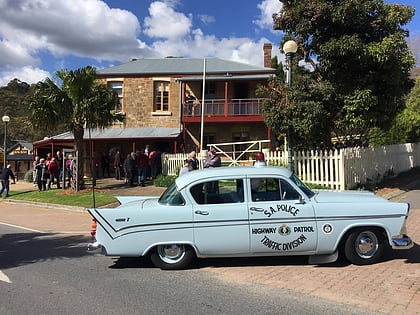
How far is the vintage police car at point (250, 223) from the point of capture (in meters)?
6.13

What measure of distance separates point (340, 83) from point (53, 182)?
49.3ft

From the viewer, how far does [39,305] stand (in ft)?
16.3

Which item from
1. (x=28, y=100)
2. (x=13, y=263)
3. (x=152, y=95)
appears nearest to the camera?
(x=13, y=263)

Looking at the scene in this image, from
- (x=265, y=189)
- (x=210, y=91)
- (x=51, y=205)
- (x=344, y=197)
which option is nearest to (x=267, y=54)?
(x=210, y=91)

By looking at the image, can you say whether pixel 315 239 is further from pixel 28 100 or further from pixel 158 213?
pixel 28 100

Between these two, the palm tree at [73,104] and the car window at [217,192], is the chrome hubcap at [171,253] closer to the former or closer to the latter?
the car window at [217,192]

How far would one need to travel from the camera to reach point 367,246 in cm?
632

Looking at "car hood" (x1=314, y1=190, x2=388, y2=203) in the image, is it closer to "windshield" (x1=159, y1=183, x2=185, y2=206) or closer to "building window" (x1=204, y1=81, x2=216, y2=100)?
"windshield" (x1=159, y1=183, x2=185, y2=206)

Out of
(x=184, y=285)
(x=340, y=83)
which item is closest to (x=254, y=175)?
(x=184, y=285)

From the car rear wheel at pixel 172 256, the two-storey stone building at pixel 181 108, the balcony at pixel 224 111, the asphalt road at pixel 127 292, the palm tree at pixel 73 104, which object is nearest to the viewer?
the asphalt road at pixel 127 292

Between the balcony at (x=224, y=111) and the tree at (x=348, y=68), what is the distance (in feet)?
38.5

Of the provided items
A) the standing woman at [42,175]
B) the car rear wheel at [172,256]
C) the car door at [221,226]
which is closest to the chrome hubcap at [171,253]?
the car rear wheel at [172,256]

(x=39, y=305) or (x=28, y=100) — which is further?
(x=28, y=100)

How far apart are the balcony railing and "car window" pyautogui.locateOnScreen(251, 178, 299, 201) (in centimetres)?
2023
